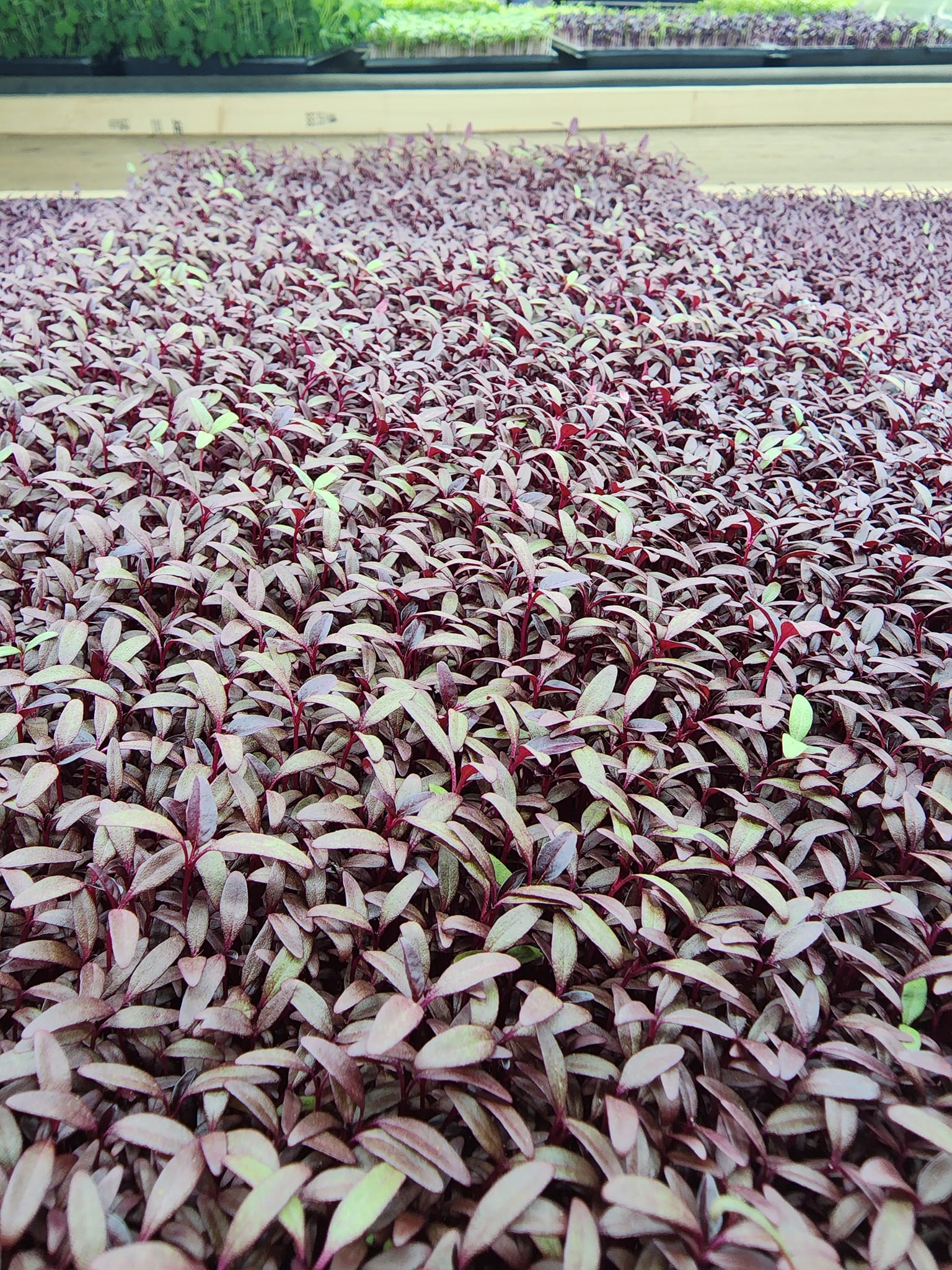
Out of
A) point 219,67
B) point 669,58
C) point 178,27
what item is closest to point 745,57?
point 669,58

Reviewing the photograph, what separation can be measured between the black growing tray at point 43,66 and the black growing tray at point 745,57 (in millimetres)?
3021

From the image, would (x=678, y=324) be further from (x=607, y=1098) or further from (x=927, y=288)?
(x=607, y=1098)

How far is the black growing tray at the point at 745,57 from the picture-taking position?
511cm

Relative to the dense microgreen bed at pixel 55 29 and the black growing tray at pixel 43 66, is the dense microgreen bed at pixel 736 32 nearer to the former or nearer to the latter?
the dense microgreen bed at pixel 55 29

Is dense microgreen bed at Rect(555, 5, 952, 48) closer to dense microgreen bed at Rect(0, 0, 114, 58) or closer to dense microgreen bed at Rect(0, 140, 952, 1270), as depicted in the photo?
dense microgreen bed at Rect(0, 0, 114, 58)

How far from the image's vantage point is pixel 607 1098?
0.78 meters

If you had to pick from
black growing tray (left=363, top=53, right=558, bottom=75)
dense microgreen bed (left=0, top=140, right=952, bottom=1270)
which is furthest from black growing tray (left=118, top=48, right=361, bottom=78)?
dense microgreen bed (left=0, top=140, right=952, bottom=1270)

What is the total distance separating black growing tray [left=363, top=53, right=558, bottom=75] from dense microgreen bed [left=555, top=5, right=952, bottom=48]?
41 centimetres

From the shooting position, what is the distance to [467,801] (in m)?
1.16

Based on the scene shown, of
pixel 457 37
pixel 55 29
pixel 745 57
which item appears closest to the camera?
pixel 55 29

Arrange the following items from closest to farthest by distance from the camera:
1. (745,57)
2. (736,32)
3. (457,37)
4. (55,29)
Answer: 1. (55,29)
2. (457,37)
3. (745,57)
4. (736,32)

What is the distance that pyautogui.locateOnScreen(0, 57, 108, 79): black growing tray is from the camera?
182 inches

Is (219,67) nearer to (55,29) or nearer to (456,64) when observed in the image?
(55,29)

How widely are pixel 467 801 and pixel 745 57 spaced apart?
5975 mm
